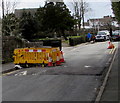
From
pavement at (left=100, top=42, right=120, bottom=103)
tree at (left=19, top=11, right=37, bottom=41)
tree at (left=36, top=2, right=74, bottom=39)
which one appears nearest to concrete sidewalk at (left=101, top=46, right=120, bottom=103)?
pavement at (left=100, top=42, right=120, bottom=103)

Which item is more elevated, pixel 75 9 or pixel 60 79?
pixel 75 9

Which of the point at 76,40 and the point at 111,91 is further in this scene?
the point at 76,40

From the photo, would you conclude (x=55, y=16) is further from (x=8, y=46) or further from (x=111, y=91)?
(x=111, y=91)

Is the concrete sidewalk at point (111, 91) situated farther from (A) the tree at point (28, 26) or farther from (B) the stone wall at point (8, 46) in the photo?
(A) the tree at point (28, 26)

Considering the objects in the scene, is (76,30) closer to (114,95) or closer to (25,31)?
(25,31)

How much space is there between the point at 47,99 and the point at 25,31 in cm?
3641

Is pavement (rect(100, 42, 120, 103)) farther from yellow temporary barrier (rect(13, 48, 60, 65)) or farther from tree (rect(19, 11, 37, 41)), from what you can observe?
tree (rect(19, 11, 37, 41))

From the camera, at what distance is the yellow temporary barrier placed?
52.0 feet

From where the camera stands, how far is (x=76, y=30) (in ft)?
224

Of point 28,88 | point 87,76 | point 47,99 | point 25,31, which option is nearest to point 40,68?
point 87,76

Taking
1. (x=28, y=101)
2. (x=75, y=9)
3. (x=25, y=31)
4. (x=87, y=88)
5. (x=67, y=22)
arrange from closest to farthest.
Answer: (x=28, y=101)
(x=87, y=88)
(x=25, y=31)
(x=67, y=22)
(x=75, y=9)

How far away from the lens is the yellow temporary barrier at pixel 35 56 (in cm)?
1584

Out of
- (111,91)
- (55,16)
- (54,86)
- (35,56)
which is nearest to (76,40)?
A: (55,16)

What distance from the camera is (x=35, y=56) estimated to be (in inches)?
629
